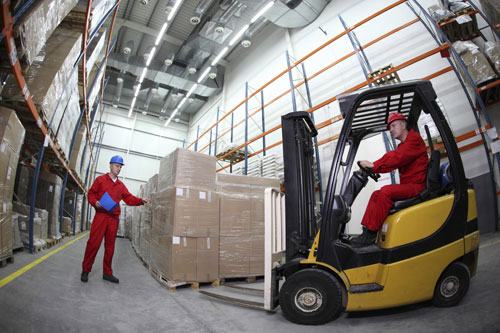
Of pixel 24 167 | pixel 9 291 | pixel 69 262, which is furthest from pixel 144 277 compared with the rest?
pixel 24 167

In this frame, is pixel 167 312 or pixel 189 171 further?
pixel 189 171

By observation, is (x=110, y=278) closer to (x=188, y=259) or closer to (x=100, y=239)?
(x=100, y=239)

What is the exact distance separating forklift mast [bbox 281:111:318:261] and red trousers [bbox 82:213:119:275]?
7.77 ft

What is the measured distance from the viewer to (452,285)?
1.89 metres

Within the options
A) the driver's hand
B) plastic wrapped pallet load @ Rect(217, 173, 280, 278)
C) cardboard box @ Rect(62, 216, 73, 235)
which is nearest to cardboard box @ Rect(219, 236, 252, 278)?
plastic wrapped pallet load @ Rect(217, 173, 280, 278)

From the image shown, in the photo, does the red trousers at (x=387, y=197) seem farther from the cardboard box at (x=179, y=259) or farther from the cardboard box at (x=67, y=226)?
the cardboard box at (x=67, y=226)

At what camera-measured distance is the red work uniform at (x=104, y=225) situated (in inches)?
121

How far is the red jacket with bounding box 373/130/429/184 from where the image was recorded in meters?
1.99

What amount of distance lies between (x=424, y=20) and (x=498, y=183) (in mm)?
4287

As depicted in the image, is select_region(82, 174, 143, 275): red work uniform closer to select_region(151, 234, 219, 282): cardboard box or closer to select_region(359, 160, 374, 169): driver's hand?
select_region(151, 234, 219, 282): cardboard box

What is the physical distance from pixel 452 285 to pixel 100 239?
12.0 ft

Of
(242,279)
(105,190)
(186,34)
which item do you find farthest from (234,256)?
(186,34)

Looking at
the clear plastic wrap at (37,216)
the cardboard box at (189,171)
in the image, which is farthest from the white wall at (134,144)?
the cardboard box at (189,171)

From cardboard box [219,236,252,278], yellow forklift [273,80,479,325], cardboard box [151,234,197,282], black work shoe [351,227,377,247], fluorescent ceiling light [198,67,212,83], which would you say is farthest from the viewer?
fluorescent ceiling light [198,67,212,83]
